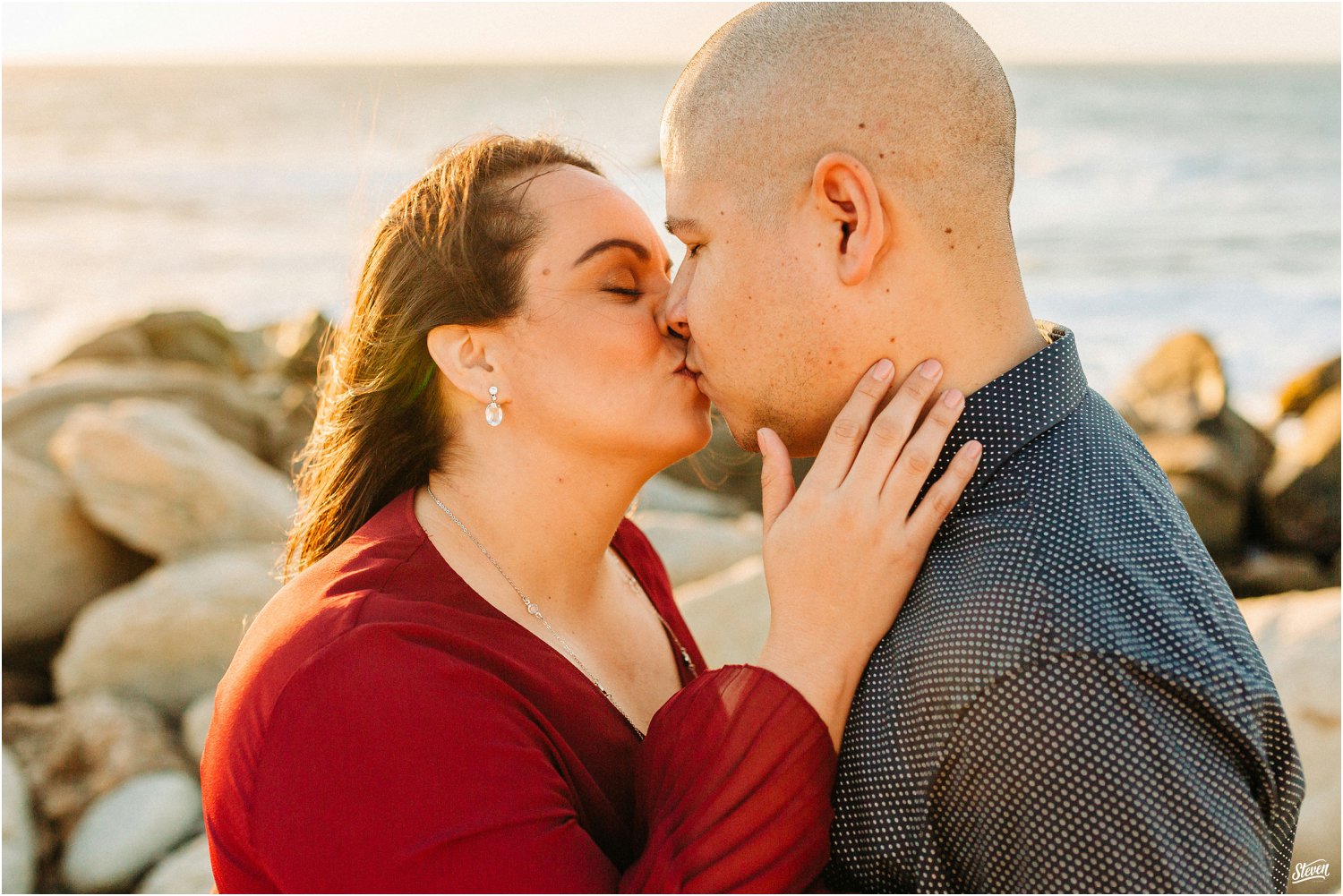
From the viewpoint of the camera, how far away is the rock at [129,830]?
4516 millimetres

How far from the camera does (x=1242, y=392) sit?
16047 millimetres

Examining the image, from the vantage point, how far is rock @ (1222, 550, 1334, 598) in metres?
8.20

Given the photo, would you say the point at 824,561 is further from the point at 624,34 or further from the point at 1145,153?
the point at 1145,153

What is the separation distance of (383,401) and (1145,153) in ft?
111

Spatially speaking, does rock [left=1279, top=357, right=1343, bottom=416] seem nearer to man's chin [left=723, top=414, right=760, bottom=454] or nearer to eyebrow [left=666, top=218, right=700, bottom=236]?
man's chin [left=723, top=414, right=760, bottom=454]

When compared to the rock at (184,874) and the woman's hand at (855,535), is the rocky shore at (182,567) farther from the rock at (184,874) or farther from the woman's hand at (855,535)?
the woman's hand at (855,535)

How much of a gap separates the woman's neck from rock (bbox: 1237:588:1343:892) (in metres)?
2.53

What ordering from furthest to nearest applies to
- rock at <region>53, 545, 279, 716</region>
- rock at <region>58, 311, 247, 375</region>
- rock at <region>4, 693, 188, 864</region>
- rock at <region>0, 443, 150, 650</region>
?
rock at <region>58, 311, 247, 375</region>
rock at <region>0, 443, 150, 650</region>
rock at <region>53, 545, 279, 716</region>
rock at <region>4, 693, 188, 864</region>

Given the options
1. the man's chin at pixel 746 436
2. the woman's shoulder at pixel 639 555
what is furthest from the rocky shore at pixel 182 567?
the man's chin at pixel 746 436

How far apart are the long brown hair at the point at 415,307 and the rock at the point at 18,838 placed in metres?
2.35

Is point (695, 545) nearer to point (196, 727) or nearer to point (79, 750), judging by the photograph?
point (196, 727)

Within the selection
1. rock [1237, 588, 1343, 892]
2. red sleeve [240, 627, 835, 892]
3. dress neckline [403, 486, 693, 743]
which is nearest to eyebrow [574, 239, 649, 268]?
dress neckline [403, 486, 693, 743]

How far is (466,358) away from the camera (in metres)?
2.82

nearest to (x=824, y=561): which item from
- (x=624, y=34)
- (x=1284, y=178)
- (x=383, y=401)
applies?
(x=383, y=401)
